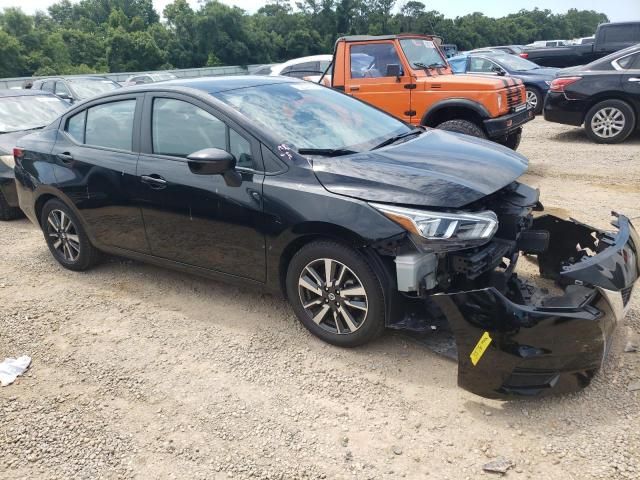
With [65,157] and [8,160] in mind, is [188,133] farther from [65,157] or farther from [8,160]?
[8,160]

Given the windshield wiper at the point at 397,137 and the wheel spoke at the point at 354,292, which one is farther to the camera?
the windshield wiper at the point at 397,137

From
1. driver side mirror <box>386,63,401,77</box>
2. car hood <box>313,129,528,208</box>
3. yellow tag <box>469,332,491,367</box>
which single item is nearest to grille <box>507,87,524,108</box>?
driver side mirror <box>386,63,401,77</box>

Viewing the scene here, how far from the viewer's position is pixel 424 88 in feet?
25.6

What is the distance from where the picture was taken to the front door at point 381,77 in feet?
26.0

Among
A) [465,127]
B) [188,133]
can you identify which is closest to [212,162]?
[188,133]

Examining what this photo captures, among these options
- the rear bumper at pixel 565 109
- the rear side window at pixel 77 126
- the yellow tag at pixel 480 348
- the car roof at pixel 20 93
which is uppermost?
the car roof at pixel 20 93

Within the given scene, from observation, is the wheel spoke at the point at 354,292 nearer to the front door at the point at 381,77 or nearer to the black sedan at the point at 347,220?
the black sedan at the point at 347,220

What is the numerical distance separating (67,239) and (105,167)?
1.04 metres

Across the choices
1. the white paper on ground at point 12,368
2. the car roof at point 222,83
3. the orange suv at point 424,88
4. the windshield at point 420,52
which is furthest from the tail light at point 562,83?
the white paper on ground at point 12,368

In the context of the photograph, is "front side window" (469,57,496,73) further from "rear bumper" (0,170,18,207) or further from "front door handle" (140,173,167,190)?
"front door handle" (140,173,167,190)

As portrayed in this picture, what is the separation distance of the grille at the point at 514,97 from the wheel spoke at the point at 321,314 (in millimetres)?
5455

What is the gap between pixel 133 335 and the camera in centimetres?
386

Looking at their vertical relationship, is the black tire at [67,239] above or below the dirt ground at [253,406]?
above

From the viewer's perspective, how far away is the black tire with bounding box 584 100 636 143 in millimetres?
9102
